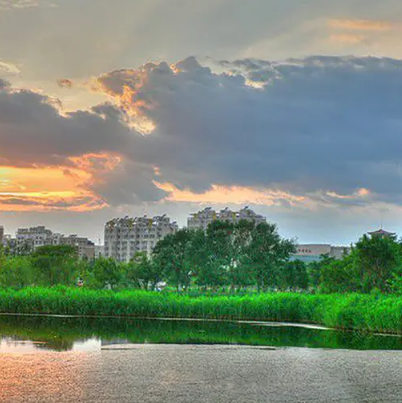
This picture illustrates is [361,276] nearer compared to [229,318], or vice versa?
[229,318]

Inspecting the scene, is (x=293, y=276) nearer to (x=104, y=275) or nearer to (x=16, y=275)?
(x=104, y=275)

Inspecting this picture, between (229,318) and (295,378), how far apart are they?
68.5 feet

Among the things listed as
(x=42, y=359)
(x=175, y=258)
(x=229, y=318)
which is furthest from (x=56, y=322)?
(x=175, y=258)

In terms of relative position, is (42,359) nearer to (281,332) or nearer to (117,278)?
(281,332)

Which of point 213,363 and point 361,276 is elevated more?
point 361,276

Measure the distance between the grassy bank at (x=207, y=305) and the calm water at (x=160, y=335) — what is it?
1.62 m

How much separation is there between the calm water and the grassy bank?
1618 millimetres

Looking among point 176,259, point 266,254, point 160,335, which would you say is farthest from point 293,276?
point 160,335

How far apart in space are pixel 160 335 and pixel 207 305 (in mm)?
10064

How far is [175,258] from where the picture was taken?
65500mm

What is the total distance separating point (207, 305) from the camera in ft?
118

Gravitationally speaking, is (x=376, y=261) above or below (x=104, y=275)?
above

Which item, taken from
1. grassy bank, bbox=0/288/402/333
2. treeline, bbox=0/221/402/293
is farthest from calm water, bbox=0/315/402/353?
treeline, bbox=0/221/402/293

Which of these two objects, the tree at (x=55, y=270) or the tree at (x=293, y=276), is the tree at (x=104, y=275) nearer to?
the tree at (x=55, y=270)
